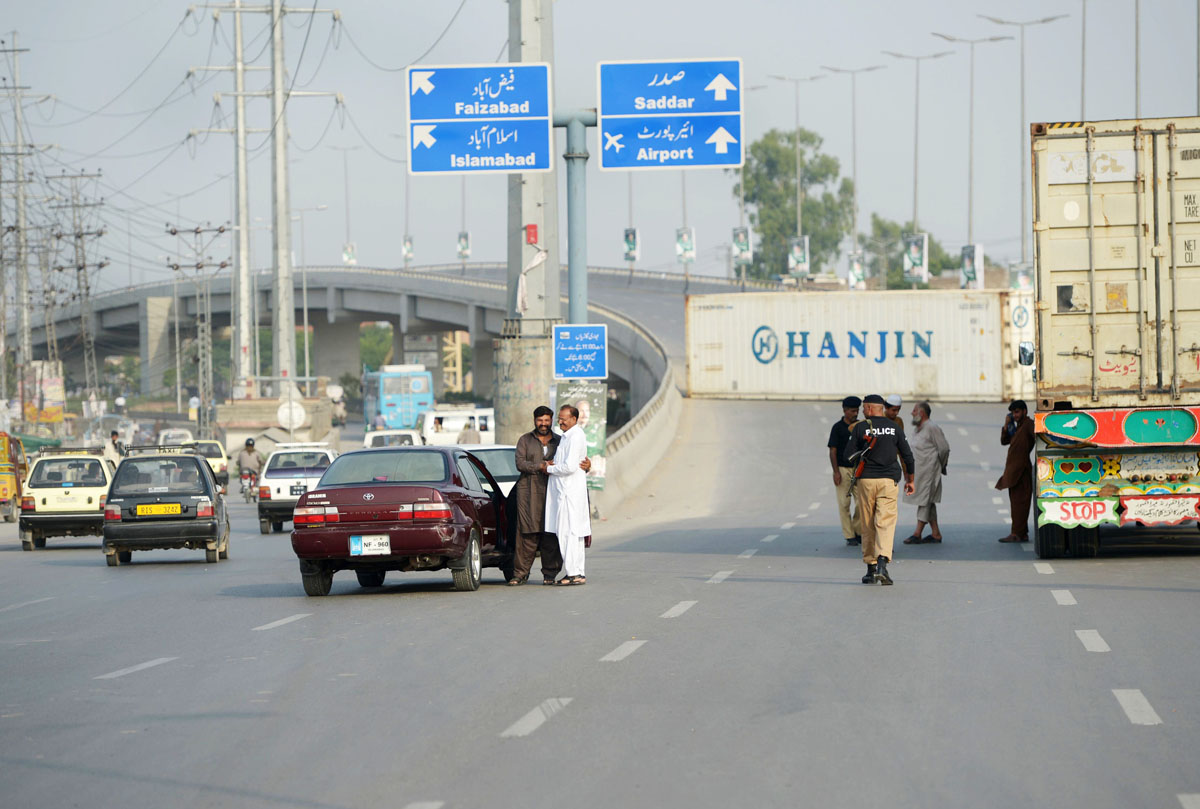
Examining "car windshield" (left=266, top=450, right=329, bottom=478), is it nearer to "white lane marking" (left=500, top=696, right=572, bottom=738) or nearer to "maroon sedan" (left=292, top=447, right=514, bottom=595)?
"maroon sedan" (left=292, top=447, right=514, bottom=595)

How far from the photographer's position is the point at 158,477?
2216 cm

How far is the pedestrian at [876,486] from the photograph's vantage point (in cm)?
1476

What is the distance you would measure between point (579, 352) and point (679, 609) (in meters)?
13.6

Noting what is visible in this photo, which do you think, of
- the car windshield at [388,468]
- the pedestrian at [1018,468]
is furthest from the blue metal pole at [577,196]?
the car windshield at [388,468]

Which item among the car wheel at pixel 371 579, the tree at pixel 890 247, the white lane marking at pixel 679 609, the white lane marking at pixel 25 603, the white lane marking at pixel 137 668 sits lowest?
the white lane marking at pixel 25 603

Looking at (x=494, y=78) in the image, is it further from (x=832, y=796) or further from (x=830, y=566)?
(x=832, y=796)

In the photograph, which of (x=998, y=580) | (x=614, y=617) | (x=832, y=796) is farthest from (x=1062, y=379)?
(x=832, y=796)

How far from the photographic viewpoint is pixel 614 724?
7887mm

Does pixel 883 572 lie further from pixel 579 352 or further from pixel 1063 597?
pixel 579 352

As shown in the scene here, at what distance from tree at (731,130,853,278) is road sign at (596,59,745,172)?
457ft

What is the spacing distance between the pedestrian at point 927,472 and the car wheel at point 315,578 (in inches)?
309

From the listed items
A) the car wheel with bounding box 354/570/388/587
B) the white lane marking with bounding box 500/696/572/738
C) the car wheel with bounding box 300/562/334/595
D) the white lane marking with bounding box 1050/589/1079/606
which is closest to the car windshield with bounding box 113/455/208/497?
the car wheel with bounding box 354/570/388/587

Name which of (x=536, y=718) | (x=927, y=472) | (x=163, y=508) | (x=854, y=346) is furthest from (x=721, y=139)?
(x=854, y=346)

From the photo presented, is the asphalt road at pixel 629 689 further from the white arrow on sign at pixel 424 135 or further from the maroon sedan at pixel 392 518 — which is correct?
the white arrow on sign at pixel 424 135
